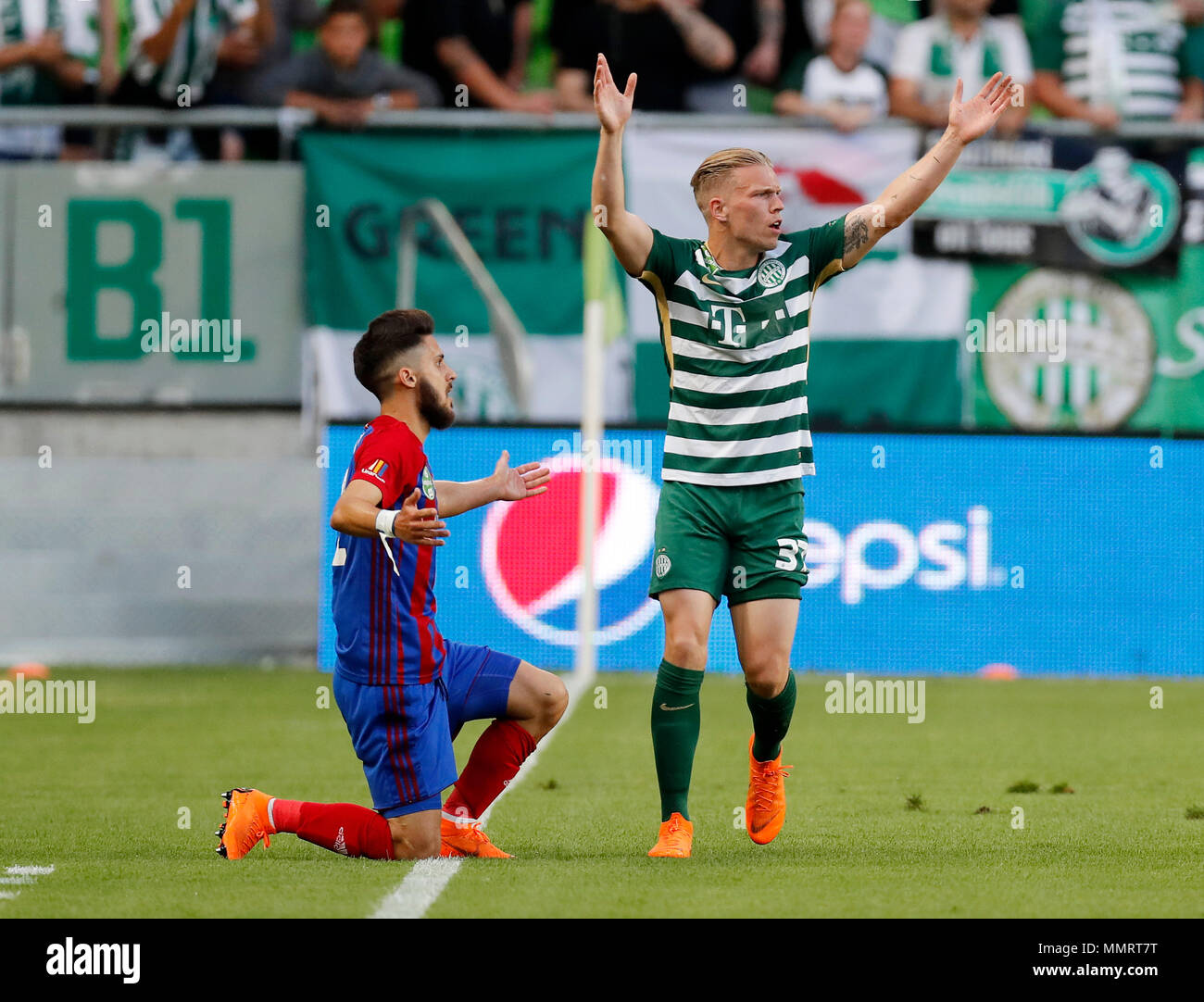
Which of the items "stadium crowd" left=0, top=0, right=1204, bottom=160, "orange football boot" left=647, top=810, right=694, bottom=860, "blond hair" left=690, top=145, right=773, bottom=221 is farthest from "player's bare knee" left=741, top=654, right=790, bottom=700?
"stadium crowd" left=0, top=0, right=1204, bottom=160

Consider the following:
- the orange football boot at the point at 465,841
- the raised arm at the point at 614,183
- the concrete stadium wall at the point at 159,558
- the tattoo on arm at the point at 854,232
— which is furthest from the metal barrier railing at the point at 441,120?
the orange football boot at the point at 465,841

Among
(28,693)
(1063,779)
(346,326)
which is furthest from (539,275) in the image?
(1063,779)

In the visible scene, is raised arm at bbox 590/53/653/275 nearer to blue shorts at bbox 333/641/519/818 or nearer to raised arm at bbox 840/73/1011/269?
raised arm at bbox 840/73/1011/269

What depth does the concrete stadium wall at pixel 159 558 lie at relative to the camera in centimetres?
1384

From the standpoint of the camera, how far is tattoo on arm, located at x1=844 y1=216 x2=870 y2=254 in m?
5.98

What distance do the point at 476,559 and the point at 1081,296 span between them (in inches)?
212

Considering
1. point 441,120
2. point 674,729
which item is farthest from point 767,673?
point 441,120

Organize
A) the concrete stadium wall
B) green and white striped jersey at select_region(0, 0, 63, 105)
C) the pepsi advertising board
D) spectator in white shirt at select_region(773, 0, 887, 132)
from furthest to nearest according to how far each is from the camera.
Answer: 1. green and white striped jersey at select_region(0, 0, 63, 105)
2. spectator in white shirt at select_region(773, 0, 887, 132)
3. the concrete stadium wall
4. the pepsi advertising board

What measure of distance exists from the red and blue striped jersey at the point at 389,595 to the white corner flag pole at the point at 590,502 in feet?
20.2

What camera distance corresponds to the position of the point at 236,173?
14758mm

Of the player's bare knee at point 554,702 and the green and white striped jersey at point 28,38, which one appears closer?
the player's bare knee at point 554,702

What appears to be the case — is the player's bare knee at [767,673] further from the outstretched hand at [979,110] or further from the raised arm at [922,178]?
the outstretched hand at [979,110]

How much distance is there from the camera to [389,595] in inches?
219

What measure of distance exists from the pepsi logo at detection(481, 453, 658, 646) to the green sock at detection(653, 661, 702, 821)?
6560 millimetres
